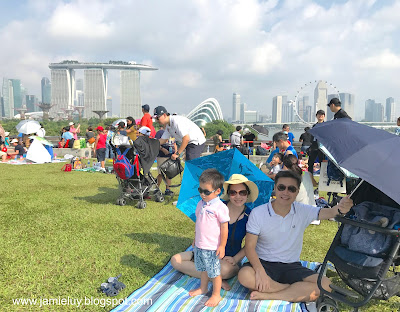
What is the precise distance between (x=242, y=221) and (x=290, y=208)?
0.54 meters

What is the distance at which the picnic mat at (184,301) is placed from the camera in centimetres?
285

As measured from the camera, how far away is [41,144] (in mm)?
13555

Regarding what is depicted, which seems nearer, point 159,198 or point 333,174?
point 333,174

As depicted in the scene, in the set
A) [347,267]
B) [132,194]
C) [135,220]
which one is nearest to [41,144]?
[132,194]

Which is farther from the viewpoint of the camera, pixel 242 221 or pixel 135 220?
pixel 135 220

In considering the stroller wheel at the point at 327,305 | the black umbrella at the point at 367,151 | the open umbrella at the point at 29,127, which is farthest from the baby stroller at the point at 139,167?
the open umbrella at the point at 29,127

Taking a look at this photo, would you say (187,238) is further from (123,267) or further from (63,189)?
(63,189)

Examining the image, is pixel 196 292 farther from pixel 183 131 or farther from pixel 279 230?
pixel 183 131

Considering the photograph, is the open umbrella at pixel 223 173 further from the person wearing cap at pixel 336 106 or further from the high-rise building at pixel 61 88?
the high-rise building at pixel 61 88

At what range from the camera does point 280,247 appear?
300 centimetres

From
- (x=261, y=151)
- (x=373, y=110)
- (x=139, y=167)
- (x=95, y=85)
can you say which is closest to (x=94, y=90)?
(x=95, y=85)

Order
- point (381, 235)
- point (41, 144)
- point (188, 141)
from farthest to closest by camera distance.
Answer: point (41, 144), point (188, 141), point (381, 235)

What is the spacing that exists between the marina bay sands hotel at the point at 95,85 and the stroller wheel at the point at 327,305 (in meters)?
184

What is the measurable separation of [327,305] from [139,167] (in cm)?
426
